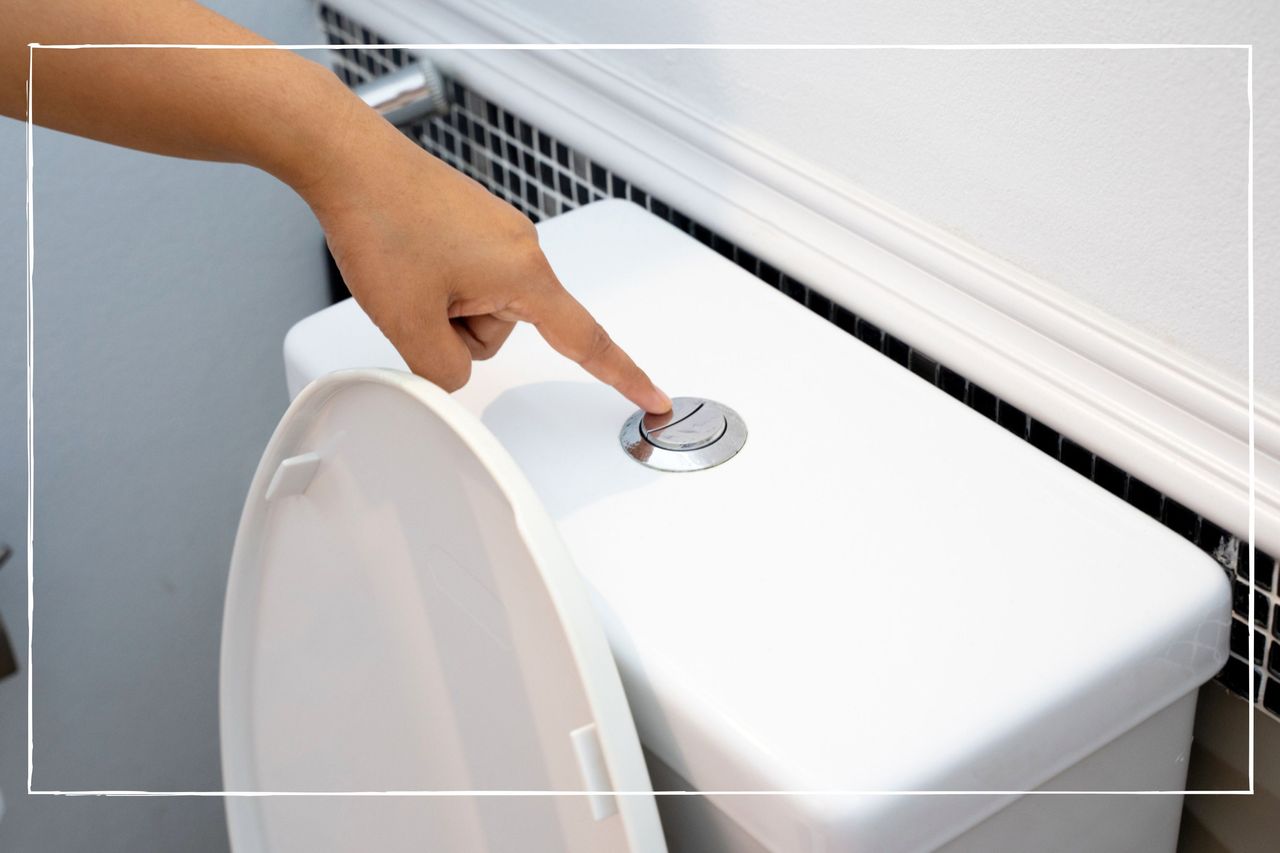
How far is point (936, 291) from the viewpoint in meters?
0.58

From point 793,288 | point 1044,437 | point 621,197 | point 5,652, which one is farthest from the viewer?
point 5,652

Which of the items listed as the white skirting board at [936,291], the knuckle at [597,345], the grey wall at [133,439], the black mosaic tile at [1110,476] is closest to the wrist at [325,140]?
the knuckle at [597,345]

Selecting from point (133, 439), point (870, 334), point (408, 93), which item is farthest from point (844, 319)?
point (133, 439)

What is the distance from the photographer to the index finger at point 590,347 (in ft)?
1.74

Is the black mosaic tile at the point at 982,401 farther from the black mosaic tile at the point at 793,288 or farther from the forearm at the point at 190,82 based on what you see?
the forearm at the point at 190,82

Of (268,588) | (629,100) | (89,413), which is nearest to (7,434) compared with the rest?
(89,413)

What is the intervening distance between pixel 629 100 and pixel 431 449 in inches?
11.4

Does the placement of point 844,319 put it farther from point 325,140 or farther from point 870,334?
point 325,140

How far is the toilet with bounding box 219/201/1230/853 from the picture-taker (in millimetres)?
430

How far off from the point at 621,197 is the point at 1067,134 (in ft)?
1.09

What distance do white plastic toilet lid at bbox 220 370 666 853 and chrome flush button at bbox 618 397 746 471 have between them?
90 millimetres

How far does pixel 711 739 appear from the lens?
44cm

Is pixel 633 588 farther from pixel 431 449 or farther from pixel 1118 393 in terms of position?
pixel 1118 393

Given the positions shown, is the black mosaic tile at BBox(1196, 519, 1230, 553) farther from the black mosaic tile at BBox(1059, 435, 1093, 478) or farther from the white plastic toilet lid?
the white plastic toilet lid
